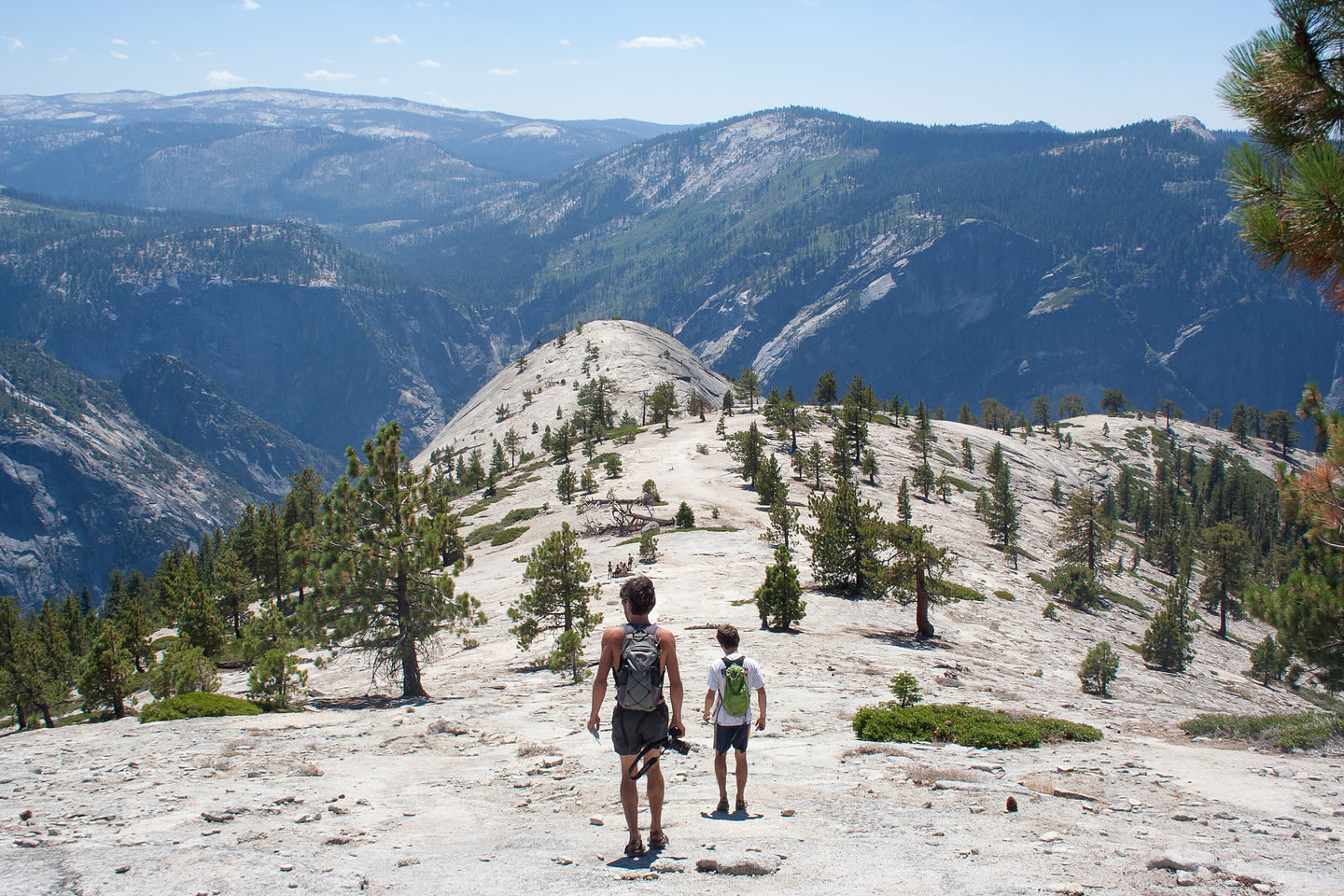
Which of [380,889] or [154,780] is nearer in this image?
[380,889]

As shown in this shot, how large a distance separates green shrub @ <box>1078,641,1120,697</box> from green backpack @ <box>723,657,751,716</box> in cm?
1989

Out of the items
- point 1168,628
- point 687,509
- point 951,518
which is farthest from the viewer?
point 951,518

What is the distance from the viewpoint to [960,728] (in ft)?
52.2

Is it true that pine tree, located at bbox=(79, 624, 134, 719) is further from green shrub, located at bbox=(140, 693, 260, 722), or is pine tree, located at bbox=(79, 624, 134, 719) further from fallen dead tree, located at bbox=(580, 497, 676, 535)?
fallen dead tree, located at bbox=(580, 497, 676, 535)

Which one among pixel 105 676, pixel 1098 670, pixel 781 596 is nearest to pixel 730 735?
pixel 781 596

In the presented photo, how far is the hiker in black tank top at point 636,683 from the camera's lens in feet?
29.7

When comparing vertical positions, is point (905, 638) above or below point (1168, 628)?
above

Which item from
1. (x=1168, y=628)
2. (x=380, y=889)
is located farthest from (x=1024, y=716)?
(x=1168, y=628)

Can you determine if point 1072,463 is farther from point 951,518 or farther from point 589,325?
point 589,325

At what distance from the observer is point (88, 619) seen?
81312mm

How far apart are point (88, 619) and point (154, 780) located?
8591 centimetres

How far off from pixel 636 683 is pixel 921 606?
23.3 m

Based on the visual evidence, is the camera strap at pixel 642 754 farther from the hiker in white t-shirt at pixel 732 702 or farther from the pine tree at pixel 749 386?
the pine tree at pixel 749 386

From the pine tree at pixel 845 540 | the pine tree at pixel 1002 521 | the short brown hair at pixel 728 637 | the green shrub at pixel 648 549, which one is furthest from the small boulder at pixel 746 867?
the pine tree at pixel 1002 521
